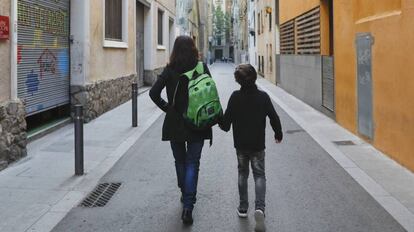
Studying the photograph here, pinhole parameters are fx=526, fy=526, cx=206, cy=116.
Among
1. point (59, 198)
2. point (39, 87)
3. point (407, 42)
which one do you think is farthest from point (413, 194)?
point (39, 87)

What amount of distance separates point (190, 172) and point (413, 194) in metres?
2.68

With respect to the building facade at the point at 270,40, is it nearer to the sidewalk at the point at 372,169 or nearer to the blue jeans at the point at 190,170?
the sidewalk at the point at 372,169

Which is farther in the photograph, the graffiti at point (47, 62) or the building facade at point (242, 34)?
the building facade at point (242, 34)

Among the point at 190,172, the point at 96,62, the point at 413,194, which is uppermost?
the point at 96,62

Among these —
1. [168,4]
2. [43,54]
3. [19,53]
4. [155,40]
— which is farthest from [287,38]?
[19,53]

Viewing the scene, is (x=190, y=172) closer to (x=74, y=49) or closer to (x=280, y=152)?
(x=280, y=152)

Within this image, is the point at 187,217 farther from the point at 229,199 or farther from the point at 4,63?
the point at 4,63

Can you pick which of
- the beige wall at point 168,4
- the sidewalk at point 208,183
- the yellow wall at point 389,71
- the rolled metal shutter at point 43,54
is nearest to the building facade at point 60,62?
the rolled metal shutter at point 43,54

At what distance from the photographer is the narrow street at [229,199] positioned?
4.89m

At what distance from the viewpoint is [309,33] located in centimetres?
1566

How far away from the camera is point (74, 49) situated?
11766 mm

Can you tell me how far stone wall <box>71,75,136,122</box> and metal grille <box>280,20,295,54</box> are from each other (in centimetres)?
642

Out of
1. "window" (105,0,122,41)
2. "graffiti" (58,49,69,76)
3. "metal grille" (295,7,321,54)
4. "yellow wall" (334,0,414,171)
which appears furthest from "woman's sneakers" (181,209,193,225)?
"window" (105,0,122,41)

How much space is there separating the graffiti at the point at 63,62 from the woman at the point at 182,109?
6.73 m
